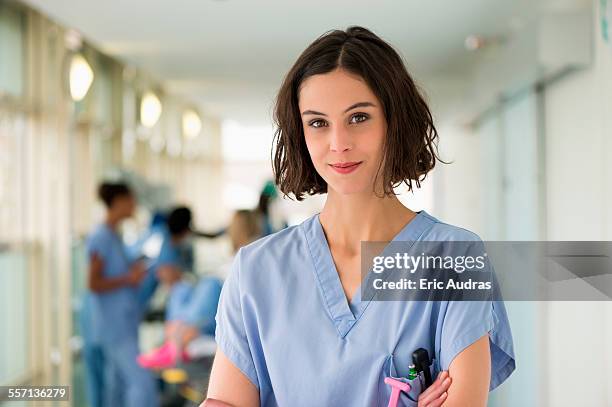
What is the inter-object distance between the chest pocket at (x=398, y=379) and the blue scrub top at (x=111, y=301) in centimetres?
180

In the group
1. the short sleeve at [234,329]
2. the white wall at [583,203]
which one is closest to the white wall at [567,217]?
the white wall at [583,203]

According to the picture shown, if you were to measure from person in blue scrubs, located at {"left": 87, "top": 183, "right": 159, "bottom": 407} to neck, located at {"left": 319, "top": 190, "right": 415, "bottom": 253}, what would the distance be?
67.5 inches

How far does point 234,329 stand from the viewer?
0.86m

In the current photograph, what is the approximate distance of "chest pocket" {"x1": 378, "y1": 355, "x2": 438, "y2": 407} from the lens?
78 cm

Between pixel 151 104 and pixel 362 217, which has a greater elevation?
pixel 151 104

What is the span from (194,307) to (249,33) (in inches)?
42.6

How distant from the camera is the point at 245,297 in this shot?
33.9 inches

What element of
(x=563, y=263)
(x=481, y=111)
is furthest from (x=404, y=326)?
(x=481, y=111)

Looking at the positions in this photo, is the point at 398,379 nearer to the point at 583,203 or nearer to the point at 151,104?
the point at 583,203

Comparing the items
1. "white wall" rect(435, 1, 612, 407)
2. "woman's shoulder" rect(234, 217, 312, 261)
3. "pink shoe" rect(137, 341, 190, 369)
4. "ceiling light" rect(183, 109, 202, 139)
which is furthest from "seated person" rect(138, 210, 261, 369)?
"woman's shoulder" rect(234, 217, 312, 261)

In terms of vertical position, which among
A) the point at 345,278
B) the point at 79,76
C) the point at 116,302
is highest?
the point at 79,76

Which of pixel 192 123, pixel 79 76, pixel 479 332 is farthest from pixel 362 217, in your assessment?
pixel 79 76

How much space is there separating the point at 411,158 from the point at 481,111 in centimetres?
64

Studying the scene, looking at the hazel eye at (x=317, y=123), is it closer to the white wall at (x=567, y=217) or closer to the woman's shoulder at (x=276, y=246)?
the woman's shoulder at (x=276, y=246)
